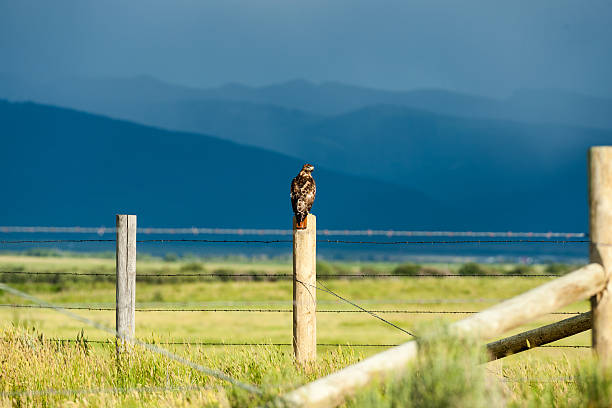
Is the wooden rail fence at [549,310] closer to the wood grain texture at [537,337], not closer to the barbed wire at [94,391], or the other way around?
the wood grain texture at [537,337]

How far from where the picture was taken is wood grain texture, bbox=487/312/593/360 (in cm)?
490

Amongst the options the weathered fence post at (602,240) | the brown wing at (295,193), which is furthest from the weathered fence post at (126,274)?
the weathered fence post at (602,240)

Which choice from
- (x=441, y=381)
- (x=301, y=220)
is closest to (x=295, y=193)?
(x=301, y=220)

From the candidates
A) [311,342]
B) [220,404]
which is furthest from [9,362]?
[220,404]

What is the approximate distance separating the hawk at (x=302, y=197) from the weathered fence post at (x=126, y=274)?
1626 millimetres

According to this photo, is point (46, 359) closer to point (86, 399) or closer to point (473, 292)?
point (86, 399)

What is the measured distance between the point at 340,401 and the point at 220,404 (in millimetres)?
790

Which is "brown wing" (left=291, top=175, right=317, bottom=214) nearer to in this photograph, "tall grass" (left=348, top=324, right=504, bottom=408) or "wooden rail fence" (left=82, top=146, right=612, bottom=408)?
"wooden rail fence" (left=82, top=146, right=612, bottom=408)

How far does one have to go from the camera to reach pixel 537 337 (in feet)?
16.3

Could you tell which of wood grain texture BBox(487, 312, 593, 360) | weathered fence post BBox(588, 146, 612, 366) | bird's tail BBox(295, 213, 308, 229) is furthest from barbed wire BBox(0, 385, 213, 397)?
weathered fence post BBox(588, 146, 612, 366)

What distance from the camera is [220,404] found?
3.66 m

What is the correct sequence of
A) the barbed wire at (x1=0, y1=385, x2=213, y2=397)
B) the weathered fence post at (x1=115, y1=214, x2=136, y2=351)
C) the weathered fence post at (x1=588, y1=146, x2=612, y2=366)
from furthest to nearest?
1. the weathered fence post at (x1=115, y1=214, x2=136, y2=351)
2. the barbed wire at (x1=0, y1=385, x2=213, y2=397)
3. the weathered fence post at (x1=588, y1=146, x2=612, y2=366)

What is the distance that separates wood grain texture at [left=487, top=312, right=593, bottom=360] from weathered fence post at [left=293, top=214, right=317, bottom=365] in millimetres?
1410

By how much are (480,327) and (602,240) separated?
0.94 metres
